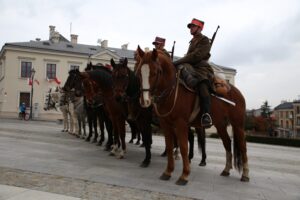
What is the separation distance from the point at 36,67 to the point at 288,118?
82.3 metres

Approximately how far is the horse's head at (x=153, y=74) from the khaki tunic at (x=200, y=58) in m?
0.46

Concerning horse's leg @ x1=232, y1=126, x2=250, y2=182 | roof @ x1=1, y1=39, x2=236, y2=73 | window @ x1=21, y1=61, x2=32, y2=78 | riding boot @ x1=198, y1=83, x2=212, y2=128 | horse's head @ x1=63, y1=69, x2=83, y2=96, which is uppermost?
roof @ x1=1, y1=39, x2=236, y2=73

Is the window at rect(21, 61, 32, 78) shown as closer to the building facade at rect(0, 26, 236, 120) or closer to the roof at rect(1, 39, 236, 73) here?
the building facade at rect(0, 26, 236, 120)

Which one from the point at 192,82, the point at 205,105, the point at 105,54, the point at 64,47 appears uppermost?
the point at 64,47

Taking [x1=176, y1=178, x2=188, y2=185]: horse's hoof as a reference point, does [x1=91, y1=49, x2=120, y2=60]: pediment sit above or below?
above

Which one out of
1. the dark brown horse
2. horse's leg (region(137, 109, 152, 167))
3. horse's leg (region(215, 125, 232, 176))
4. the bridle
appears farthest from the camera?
the dark brown horse

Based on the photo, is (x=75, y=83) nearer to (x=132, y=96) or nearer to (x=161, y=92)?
(x=132, y=96)

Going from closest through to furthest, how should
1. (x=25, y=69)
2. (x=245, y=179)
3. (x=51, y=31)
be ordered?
1. (x=245, y=179)
2. (x=25, y=69)
3. (x=51, y=31)

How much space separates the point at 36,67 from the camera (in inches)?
1671

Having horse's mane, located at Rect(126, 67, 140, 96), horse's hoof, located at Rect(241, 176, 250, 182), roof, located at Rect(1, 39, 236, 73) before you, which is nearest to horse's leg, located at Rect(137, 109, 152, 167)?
horse's mane, located at Rect(126, 67, 140, 96)

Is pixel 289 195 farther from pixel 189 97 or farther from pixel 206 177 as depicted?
pixel 189 97

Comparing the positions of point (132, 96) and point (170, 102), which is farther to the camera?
point (132, 96)

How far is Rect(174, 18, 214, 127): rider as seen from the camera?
5.91m

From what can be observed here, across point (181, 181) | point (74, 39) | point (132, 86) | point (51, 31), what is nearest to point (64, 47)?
point (51, 31)
